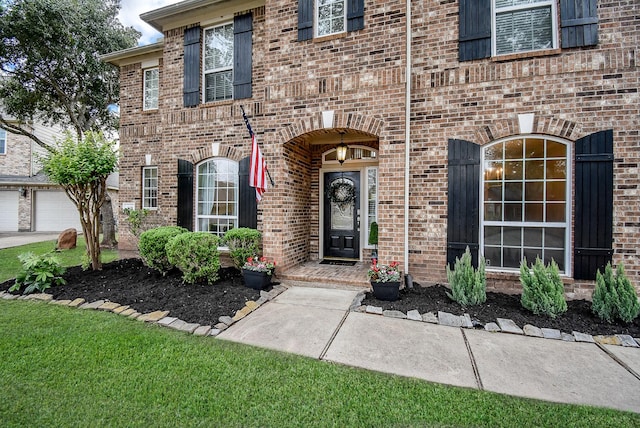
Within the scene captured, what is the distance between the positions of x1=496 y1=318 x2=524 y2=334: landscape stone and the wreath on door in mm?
3783

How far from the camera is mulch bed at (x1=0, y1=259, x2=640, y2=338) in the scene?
3592 mm

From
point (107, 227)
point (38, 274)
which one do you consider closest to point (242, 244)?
point (38, 274)

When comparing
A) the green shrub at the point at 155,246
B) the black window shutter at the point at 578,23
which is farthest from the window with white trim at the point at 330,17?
the green shrub at the point at 155,246

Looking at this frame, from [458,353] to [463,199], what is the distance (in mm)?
2624

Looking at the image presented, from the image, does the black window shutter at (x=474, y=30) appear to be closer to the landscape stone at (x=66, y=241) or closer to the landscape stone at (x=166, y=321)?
the landscape stone at (x=166, y=321)

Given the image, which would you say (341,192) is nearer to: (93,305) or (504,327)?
(504,327)

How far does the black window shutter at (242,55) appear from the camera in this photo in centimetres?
619

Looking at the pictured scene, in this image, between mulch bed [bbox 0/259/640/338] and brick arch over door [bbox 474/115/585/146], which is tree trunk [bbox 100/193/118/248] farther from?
brick arch over door [bbox 474/115/585/146]

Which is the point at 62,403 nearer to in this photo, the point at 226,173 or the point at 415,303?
the point at 415,303

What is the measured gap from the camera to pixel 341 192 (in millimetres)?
6680

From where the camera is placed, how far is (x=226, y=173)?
6.51 m

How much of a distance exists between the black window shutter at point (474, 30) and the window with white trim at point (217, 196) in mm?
4947

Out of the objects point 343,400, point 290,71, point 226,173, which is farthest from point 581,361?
point 226,173

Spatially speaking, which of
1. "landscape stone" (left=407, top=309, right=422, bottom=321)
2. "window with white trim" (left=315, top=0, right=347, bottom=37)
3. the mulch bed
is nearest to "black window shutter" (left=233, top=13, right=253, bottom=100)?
"window with white trim" (left=315, top=0, right=347, bottom=37)
